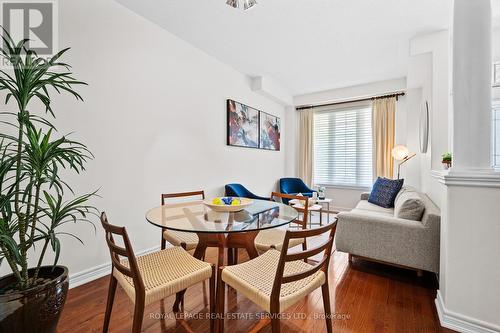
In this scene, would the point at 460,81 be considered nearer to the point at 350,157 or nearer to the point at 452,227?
the point at 452,227

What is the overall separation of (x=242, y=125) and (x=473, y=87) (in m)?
2.93

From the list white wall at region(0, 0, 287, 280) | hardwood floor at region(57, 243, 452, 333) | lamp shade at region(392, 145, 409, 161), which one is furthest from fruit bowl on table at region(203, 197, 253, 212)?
lamp shade at region(392, 145, 409, 161)

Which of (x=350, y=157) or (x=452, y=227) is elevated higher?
(x=350, y=157)

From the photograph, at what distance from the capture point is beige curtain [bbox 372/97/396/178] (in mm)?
4402

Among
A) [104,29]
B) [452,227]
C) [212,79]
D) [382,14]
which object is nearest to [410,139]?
[382,14]

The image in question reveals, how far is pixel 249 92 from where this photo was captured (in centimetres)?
419

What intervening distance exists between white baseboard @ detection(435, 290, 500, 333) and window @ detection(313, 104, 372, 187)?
341 cm

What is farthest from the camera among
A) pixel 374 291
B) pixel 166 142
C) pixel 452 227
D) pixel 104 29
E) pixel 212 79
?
pixel 212 79

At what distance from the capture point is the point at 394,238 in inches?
84.0

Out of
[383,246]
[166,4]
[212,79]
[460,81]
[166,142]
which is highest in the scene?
[166,4]

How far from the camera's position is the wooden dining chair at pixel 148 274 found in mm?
1132

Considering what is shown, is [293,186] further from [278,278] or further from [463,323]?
[278,278]

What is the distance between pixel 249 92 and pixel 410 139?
308 cm

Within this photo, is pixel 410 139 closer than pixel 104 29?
No
